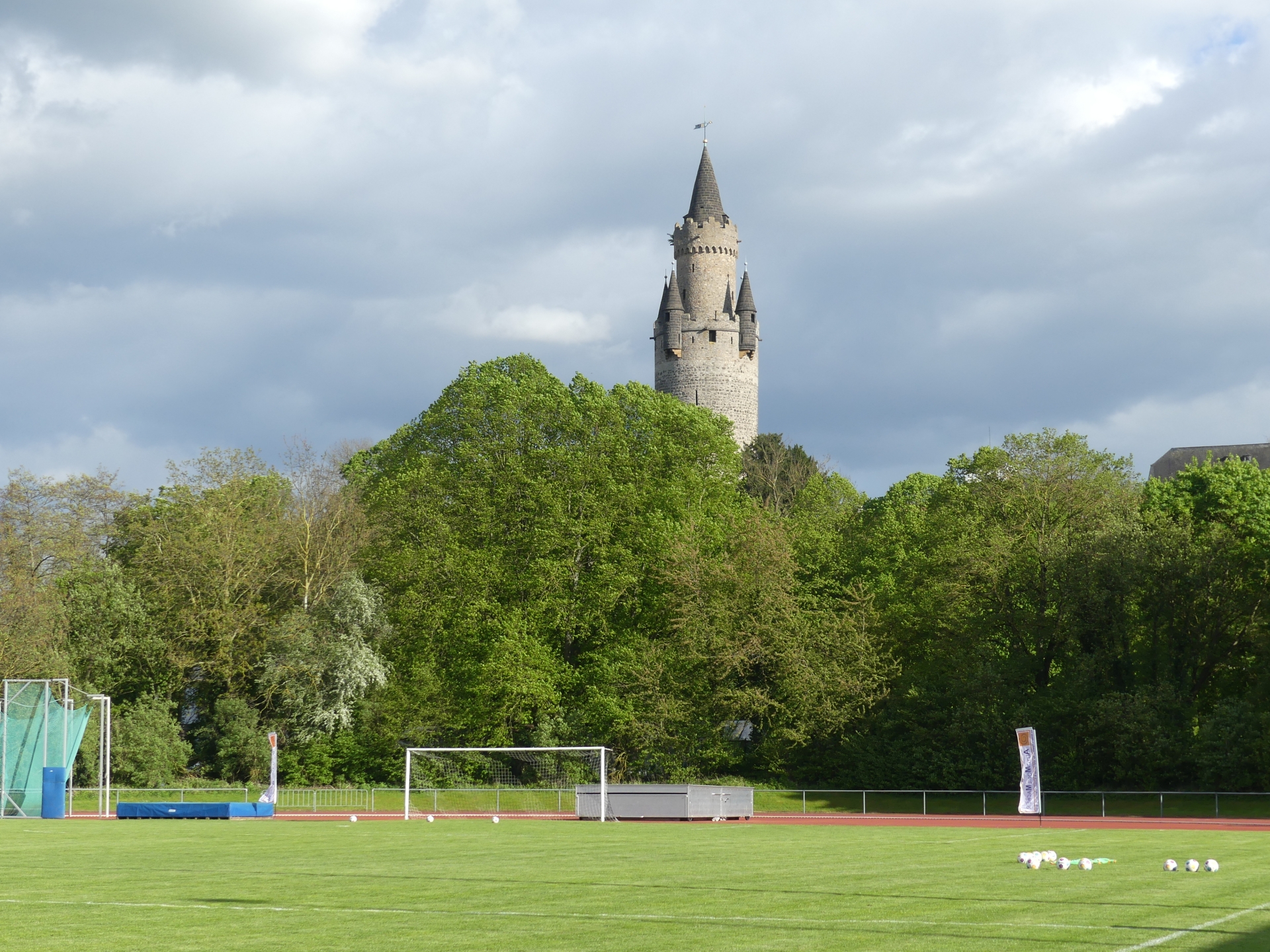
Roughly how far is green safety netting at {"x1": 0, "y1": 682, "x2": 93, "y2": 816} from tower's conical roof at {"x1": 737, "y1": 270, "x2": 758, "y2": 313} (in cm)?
9513

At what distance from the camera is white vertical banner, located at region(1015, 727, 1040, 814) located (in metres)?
38.3

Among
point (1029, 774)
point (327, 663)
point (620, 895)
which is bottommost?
point (1029, 774)

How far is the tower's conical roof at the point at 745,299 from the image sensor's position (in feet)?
432

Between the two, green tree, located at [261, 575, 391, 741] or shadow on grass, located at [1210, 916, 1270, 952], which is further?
green tree, located at [261, 575, 391, 741]

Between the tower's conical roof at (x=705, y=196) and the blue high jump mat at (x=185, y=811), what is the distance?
95.8 m

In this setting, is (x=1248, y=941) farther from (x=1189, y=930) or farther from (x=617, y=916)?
(x=617, y=916)

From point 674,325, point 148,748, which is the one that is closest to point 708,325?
point 674,325

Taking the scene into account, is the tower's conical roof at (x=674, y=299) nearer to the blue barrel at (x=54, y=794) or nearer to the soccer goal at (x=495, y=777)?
the soccer goal at (x=495, y=777)

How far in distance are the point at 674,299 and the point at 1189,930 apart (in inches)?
4644

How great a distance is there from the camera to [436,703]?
56.5m

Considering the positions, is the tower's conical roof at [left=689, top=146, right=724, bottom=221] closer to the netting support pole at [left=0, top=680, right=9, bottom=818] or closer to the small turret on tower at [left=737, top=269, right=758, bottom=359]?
the small turret on tower at [left=737, top=269, right=758, bottom=359]

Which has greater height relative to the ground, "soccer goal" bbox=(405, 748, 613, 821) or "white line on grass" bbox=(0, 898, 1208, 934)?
"white line on grass" bbox=(0, 898, 1208, 934)

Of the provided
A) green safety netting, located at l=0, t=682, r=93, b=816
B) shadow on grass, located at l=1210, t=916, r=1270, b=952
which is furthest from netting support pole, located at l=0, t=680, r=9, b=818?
shadow on grass, located at l=1210, t=916, r=1270, b=952

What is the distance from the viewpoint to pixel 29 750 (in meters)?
43.6
